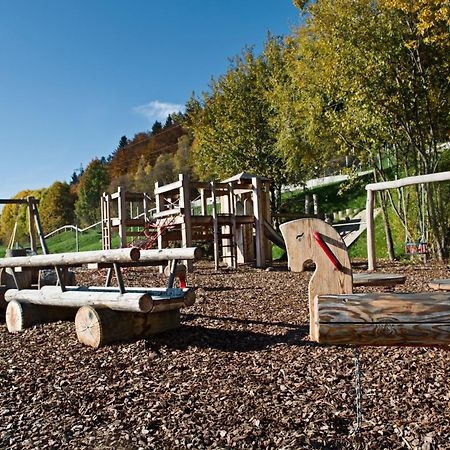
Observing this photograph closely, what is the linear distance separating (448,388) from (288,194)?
26.4m

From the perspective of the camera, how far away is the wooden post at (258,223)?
13953mm

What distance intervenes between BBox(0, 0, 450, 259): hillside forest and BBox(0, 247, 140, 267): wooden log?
5.76 metres

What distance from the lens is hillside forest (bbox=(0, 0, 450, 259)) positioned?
12617 mm

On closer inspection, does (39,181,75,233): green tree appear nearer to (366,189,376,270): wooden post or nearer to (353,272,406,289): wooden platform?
(366,189,376,270): wooden post

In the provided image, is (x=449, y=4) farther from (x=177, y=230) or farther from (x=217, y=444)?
(x=217, y=444)

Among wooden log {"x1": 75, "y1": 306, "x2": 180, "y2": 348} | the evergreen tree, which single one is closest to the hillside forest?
wooden log {"x1": 75, "y1": 306, "x2": 180, "y2": 348}

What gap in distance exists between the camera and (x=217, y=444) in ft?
10.4

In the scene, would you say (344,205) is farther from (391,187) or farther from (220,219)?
(391,187)

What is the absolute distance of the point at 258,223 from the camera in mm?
14227

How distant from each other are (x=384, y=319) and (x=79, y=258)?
4.14 m

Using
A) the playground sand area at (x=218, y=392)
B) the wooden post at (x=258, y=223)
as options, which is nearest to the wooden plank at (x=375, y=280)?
the playground sand area at (x=218, y=392)

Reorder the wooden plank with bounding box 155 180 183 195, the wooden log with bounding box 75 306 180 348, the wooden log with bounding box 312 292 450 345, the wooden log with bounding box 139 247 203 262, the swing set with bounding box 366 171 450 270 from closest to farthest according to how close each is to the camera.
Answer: the wooden log with bounding box 312 292 450 345, the wooden log with bounding box 75 306 180 348, the wooden log with bounding box 139 247 203 262, the swing set with bounding box 366 171 450 270, the wooden plank with bounding box 155 180 183 195

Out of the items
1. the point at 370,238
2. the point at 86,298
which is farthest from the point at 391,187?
the point at 86,298

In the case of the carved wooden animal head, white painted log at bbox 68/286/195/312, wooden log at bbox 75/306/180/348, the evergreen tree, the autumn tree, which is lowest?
wooden log at bbox 75/306/180/348
